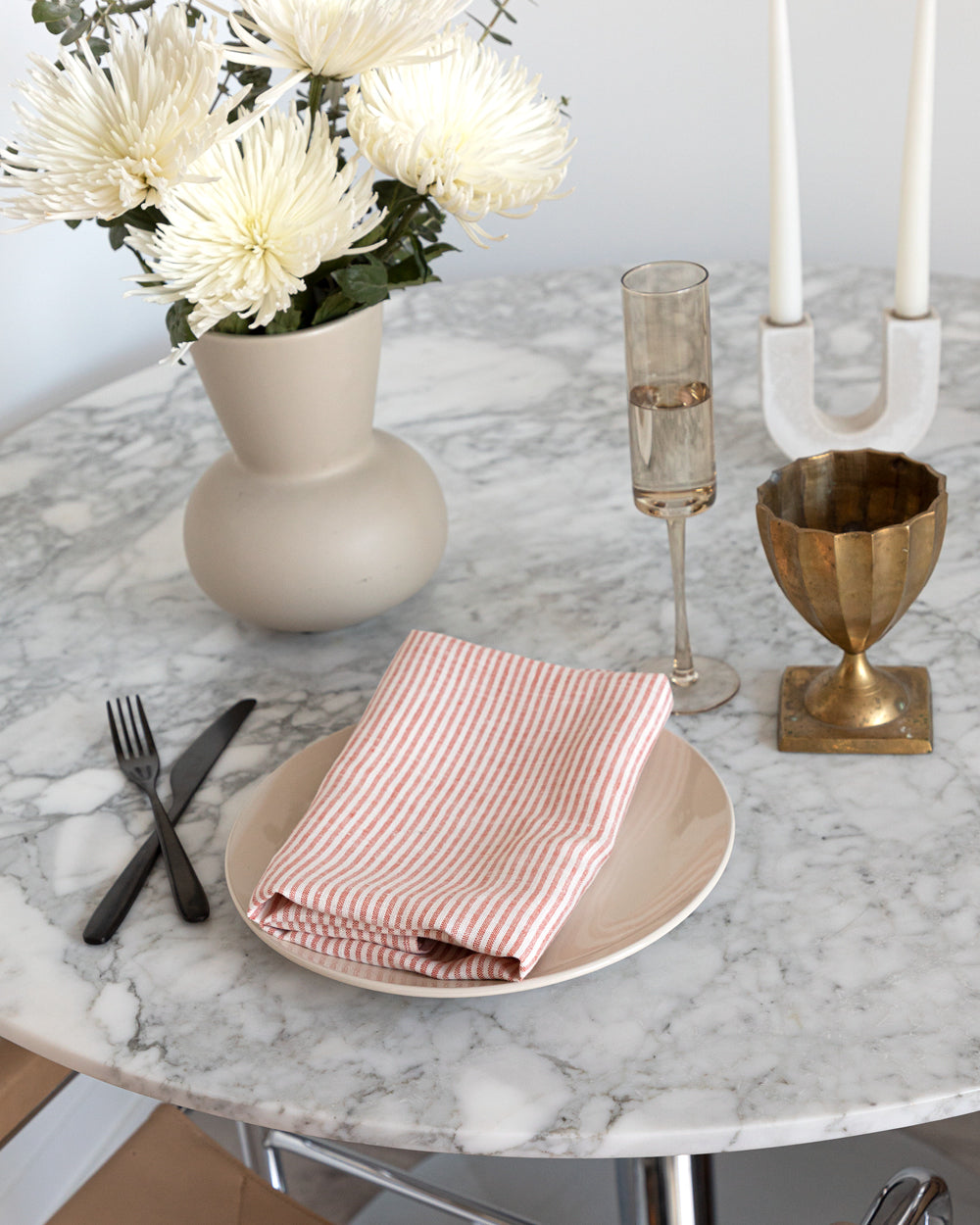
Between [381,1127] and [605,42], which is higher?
[605,42]

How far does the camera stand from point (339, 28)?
0.79 metres

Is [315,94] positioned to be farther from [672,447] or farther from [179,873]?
[179,873]

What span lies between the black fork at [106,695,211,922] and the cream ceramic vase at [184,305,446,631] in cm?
13

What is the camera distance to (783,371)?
1154 mm

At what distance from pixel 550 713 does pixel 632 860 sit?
0.13 m

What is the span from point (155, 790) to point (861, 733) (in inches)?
18.4

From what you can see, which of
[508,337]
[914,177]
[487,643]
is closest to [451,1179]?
[487,643]

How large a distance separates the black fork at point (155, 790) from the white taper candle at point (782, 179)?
2.05ft

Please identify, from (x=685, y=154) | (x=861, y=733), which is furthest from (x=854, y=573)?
(x=685, y=154)

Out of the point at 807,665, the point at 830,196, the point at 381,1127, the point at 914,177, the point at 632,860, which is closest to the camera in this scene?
the point at 381,1127

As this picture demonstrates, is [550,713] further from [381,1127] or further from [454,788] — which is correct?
[381,1127]

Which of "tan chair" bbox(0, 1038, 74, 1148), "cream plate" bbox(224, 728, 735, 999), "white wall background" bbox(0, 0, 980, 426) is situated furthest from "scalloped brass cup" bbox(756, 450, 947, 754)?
"white wall background" bbox(0, 0, 980, 426)

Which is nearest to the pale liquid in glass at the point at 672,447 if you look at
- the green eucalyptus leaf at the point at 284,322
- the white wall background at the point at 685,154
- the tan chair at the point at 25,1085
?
the green eucalyptus leaf at the point at 284,322

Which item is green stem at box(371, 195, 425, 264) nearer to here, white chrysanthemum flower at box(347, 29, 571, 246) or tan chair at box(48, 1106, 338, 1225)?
white chrysanthemum flower at box(347, 29, 571, 246)
